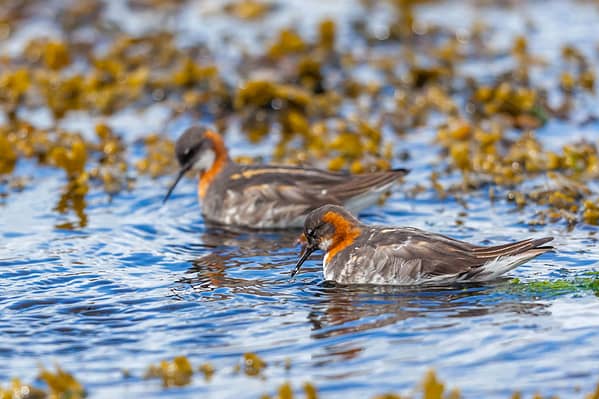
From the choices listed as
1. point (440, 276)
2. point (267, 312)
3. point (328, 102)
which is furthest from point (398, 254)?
point (328, 102)

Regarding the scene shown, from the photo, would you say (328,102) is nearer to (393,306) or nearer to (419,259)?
(419,259)

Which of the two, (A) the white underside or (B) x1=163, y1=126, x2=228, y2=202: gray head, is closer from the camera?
(A) the white underside

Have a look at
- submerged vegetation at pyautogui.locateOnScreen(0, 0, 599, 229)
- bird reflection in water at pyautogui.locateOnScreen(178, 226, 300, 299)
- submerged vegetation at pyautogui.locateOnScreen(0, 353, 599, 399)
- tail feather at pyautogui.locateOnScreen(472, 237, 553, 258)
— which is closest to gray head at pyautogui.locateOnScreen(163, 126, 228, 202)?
submerged vegetation at pyautogui.locateOnScreen(0, 0, 599, 229)

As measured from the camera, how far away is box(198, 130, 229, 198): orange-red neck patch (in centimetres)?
1274

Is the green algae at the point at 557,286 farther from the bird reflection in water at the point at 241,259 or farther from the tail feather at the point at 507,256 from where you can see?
the bird reflection in water at the point at 241,259

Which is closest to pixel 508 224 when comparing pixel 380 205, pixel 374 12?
pixel 380 205

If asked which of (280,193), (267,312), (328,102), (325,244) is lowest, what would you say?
(267,312)

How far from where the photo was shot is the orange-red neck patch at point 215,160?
12742mm

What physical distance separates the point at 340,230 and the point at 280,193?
2.12m

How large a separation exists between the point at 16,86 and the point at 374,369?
10.5 meters

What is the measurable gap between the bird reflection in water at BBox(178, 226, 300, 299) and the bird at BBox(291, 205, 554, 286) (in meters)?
0.43

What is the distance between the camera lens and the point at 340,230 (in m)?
9.80

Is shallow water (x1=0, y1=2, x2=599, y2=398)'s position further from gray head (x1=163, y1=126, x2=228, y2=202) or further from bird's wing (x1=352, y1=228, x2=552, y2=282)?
gray head (x1=163, y1=126, x2=228, y2=202)

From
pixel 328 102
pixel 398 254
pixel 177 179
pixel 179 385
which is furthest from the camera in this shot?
pixel 328 102
